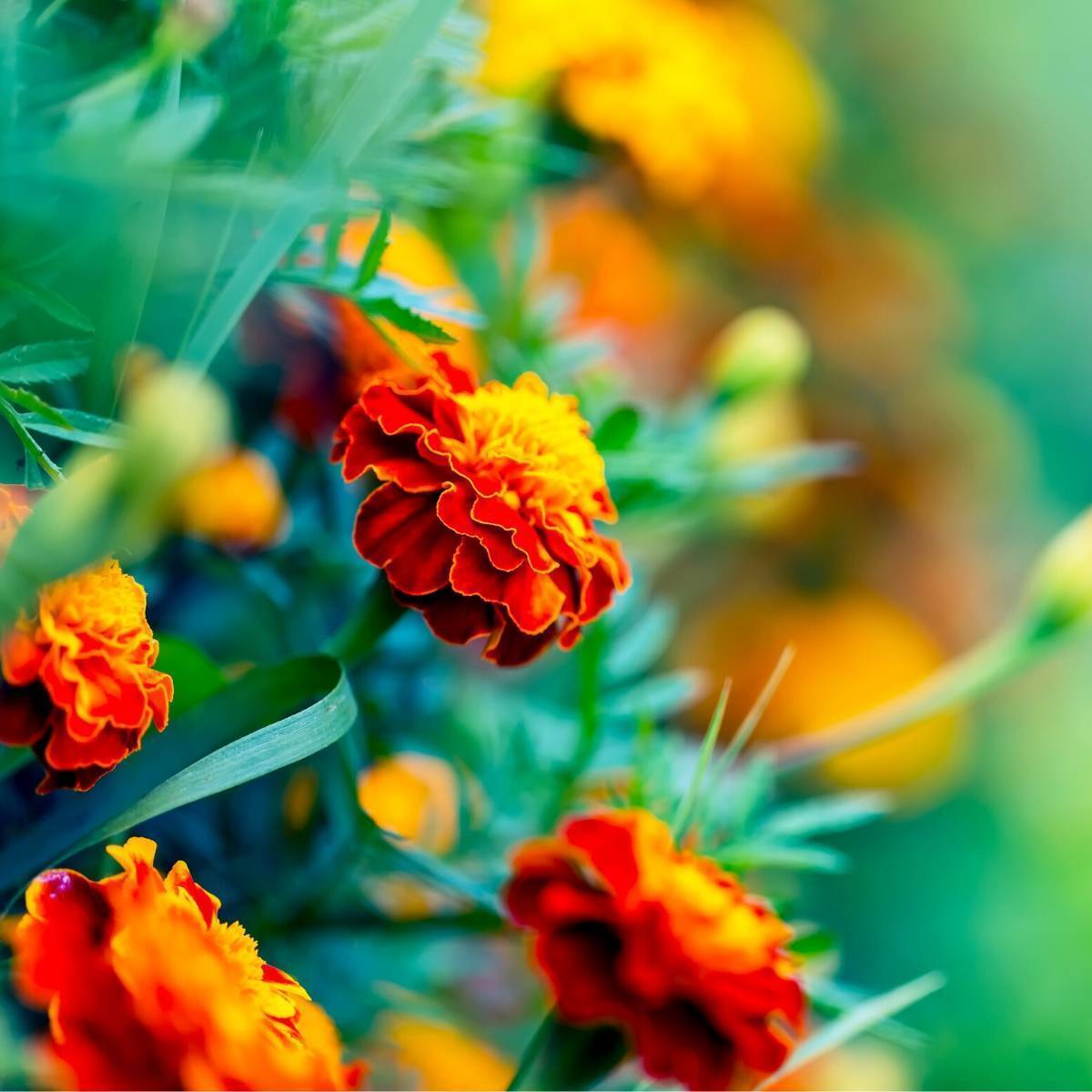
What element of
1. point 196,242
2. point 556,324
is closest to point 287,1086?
point 196,242

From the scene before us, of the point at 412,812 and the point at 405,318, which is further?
the point at 412,812

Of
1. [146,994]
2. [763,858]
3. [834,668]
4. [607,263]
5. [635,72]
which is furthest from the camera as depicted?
[834,668]

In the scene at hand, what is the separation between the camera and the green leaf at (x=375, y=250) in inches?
7.7

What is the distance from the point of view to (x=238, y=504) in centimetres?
26

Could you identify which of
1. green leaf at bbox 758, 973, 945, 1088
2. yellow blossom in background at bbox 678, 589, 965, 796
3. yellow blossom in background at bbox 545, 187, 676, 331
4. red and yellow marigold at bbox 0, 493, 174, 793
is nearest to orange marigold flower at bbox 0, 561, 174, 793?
red and yellow marigold at bbox 0, 493, 174, 793

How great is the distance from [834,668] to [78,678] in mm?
542

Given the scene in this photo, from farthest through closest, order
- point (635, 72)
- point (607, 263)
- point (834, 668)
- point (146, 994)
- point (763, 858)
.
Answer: point (834, 668) < point (607, 263) < point (635, 72) < point (763, 858) < point (146, 994)

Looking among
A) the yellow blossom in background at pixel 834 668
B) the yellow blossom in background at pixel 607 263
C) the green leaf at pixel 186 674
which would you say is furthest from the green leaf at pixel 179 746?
the yellow blossom in background at pixel 834 668

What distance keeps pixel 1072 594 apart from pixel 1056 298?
1.71 ft

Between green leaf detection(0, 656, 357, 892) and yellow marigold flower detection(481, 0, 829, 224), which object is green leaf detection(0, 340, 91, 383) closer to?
green leaf detection(0, 656, 357, 892)

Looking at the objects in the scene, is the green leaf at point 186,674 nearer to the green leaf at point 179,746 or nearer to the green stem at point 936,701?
the green leaf at point 179,746

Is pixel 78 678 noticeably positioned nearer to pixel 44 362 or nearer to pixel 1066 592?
pixel 44 362

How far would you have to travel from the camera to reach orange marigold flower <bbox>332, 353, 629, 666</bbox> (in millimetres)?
181

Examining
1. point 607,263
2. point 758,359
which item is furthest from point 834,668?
point 758,359
